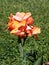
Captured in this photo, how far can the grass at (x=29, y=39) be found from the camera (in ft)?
11.9

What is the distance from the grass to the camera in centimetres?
363

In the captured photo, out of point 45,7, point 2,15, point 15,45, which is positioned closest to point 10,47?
point 15,45

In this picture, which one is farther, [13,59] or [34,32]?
[13,59]

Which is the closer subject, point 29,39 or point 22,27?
point 22,27

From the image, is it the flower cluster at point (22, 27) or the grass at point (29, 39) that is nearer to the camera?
the flower cluster at point (22, 27)

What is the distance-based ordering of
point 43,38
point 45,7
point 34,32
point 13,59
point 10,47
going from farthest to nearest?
point 45,7, point 43,38, point 10,47, point 13,59, point 34,32

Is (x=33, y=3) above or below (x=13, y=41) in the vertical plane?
above

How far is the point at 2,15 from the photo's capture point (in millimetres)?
5000

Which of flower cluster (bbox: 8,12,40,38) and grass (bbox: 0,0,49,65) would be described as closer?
flower cluster (bbox: 8,12,40,38)

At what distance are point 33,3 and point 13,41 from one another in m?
1.68

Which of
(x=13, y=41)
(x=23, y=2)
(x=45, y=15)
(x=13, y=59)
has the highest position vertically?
(x=23, y=2)

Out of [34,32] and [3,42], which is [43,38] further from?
[34,32]

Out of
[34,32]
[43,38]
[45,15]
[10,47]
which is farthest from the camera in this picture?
[45,15]

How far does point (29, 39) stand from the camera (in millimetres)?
4098
